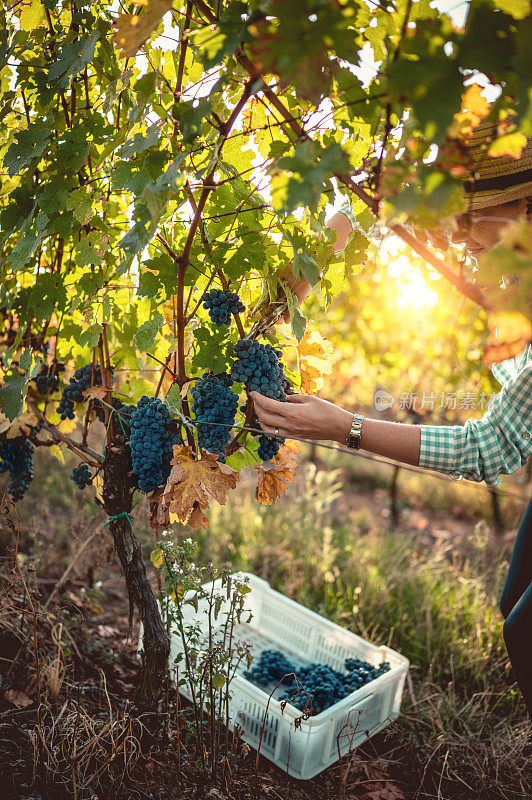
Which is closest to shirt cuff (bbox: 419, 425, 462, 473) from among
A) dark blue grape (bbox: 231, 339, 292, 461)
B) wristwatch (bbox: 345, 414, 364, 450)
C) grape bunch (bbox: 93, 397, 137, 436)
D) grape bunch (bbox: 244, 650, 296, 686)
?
wristwatch (bbox: 345, 414, 364, 450)

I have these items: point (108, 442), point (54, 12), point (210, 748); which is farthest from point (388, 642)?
point (54, 12)

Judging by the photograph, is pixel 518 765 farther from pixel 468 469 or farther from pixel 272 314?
pixel 272 314

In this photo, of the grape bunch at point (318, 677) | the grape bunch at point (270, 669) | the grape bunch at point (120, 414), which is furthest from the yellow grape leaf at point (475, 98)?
the grape bunch at point (270, 669)

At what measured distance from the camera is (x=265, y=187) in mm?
1466

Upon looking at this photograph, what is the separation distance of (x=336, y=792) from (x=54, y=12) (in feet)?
8.15

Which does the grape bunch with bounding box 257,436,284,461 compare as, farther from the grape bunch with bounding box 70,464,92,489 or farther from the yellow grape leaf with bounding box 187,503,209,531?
the grape bunch with bounding box 70,464,92,489

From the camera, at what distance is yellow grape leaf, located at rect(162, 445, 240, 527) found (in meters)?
1.42

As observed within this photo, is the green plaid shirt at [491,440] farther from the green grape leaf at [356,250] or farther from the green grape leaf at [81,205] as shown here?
the green grape leaf at [81,205]

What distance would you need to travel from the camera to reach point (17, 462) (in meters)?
2.13

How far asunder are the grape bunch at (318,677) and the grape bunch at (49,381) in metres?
1.31

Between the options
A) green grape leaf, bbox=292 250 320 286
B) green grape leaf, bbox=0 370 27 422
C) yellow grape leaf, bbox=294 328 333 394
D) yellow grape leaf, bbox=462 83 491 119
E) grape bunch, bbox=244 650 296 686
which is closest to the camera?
yellow grape leaf, bbox=462 83 491 119

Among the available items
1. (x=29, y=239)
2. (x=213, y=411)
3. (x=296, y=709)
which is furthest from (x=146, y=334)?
(x=296, y=709)

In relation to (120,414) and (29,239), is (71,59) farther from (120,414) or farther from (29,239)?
(120,414)

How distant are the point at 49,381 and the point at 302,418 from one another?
1.00 meters
